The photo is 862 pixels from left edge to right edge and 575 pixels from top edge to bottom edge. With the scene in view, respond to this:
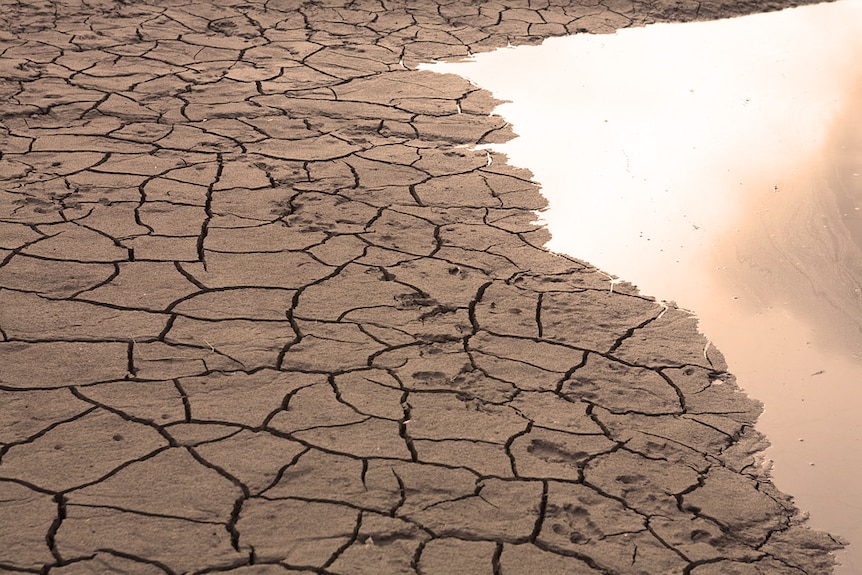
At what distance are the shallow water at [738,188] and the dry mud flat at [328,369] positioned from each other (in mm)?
165

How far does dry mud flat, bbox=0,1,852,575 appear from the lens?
7.74ft

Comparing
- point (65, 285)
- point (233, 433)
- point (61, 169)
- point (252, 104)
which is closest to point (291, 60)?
point (252, 104)

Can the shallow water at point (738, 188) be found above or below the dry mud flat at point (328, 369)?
above

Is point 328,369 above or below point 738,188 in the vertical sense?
below

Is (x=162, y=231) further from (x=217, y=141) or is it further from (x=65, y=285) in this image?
(x=217, y=141)

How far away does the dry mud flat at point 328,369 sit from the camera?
2.36 m

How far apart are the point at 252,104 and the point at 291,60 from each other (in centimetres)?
81

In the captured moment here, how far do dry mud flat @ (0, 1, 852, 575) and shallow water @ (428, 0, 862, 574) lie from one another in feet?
0.54

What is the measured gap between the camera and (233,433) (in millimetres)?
2672

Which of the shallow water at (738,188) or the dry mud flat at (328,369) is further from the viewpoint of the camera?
the shallow water at (738,188)

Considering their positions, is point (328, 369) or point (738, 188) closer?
point (328, 369)

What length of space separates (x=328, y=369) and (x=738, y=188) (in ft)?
7.89

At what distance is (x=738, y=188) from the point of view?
4559mm

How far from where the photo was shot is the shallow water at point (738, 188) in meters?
3.08
